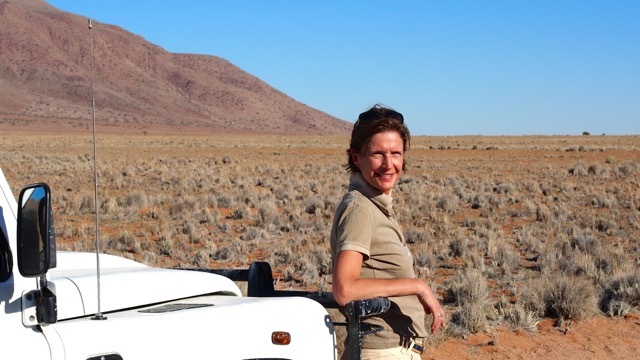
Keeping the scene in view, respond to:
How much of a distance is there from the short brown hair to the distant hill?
11185 centimetres

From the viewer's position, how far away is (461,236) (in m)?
16.1

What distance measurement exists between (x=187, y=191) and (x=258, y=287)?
23.2 m

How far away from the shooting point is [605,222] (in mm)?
17969

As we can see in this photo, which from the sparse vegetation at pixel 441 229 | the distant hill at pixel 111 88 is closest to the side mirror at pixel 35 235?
the sparse vegetation at pixel 441 229

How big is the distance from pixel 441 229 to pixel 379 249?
14.6 metres

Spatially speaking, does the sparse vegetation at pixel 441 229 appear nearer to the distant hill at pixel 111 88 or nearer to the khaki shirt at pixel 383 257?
the khaki shirt at pixel 383 257

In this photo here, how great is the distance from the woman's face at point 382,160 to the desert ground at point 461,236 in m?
4.99

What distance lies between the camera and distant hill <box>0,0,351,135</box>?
434 feet

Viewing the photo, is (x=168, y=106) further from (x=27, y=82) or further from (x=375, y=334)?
(x=375, y=334)

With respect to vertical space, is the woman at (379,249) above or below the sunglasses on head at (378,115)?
below

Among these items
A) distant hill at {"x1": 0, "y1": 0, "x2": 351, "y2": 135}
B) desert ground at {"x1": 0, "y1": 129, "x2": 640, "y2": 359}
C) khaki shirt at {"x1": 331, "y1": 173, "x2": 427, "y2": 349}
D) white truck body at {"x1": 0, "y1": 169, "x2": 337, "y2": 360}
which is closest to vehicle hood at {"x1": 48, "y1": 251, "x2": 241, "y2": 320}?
white truck body at {"x1": 0, "y1": 169, "x2": 337, "y2": 360}

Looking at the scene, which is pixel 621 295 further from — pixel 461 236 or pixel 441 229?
pixel 441 229

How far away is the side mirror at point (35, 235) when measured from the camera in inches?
97.3

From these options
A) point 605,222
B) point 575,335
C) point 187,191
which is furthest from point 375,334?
point 187,191
